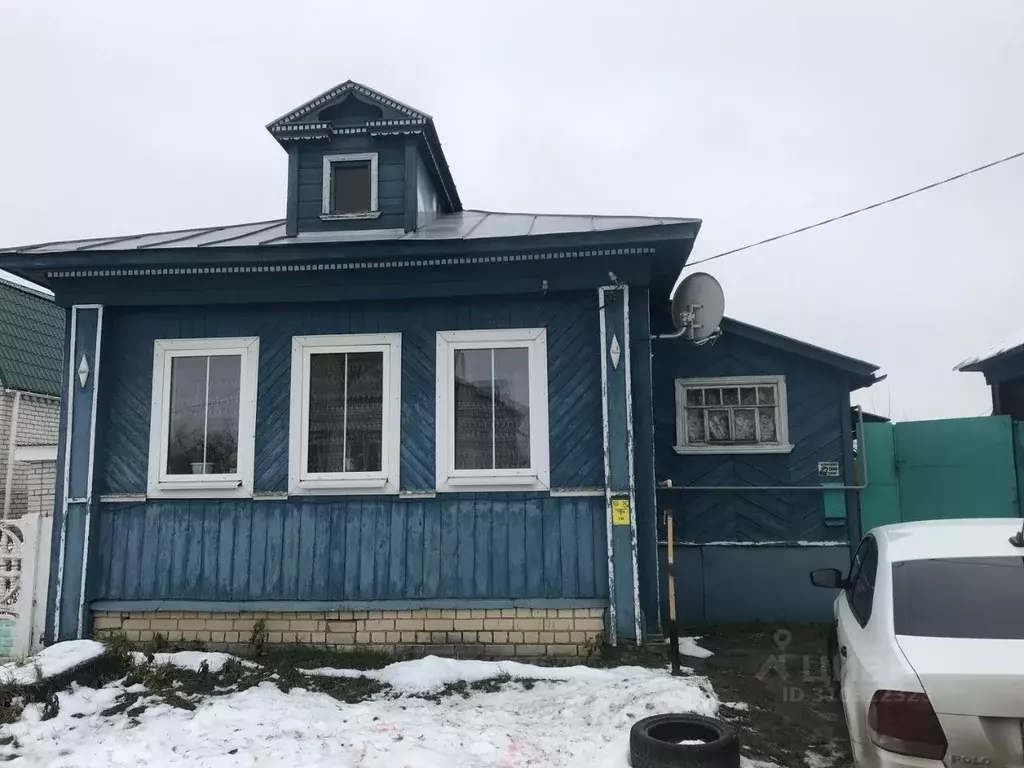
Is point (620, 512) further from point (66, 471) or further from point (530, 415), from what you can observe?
point (66, 471)

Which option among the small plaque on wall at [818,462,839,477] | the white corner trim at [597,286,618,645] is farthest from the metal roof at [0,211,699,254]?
the small plaque on wall at [818,462,839,477]

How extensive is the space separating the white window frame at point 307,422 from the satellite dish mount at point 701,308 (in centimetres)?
298

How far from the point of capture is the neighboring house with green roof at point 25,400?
13.4 m

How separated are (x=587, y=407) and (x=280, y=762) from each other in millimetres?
3871

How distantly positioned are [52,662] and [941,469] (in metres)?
9.35

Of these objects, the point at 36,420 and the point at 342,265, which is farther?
the point at 36,420

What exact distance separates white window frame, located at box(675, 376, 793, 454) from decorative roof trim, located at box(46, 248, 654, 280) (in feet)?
8.15

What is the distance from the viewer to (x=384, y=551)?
22.3ft

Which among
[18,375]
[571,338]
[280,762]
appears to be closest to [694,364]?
[571,338]

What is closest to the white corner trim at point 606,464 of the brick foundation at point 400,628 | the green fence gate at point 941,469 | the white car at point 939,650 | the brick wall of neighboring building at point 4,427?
the brick foundation at point 400,628

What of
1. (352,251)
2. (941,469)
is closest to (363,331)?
(352,251)

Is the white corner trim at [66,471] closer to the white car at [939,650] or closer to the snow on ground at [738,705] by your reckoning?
the snow on ground at [738,705]

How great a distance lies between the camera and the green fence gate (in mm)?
8406

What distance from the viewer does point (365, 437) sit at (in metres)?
6.95
